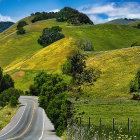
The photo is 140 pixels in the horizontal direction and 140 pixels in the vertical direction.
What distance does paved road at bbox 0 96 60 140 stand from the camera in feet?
110

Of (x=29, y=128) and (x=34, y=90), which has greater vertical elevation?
(x=34, y=90)

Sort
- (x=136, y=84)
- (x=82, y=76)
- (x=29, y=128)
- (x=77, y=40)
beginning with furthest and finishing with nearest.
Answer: (x=77, y=40) < (x=136, y=84) < (x=82, y=76) < (x=29, y=128)

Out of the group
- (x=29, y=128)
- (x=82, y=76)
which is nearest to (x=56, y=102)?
(x=29, y=128)

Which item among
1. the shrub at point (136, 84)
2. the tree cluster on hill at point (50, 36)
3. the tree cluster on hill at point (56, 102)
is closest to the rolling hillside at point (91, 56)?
the shrub at point (136, 84)

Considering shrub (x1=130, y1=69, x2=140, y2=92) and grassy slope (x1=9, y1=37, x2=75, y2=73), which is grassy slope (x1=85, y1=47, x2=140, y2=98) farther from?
grassy slope (x1=9, y1=37, x2=75, y2=73)

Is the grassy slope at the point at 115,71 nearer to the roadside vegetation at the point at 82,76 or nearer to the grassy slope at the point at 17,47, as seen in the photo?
the roadside vegetation at the point at 82,76

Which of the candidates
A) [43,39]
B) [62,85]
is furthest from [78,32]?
[62,85]

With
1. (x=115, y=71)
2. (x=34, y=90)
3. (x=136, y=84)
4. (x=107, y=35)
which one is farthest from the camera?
(x=107, y=35)

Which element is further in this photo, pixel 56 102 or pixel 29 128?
pixel 29 128

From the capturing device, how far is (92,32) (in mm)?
164750

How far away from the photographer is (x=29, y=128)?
135ft

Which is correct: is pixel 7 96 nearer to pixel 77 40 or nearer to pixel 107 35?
pixel 77 40

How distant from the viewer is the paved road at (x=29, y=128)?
3359 cm

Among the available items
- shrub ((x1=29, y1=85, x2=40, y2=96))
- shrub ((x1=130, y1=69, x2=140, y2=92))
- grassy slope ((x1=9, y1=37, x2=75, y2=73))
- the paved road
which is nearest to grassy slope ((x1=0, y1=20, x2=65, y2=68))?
grassy slope ((x1=9, y1=37, x2=75, y2=73))
